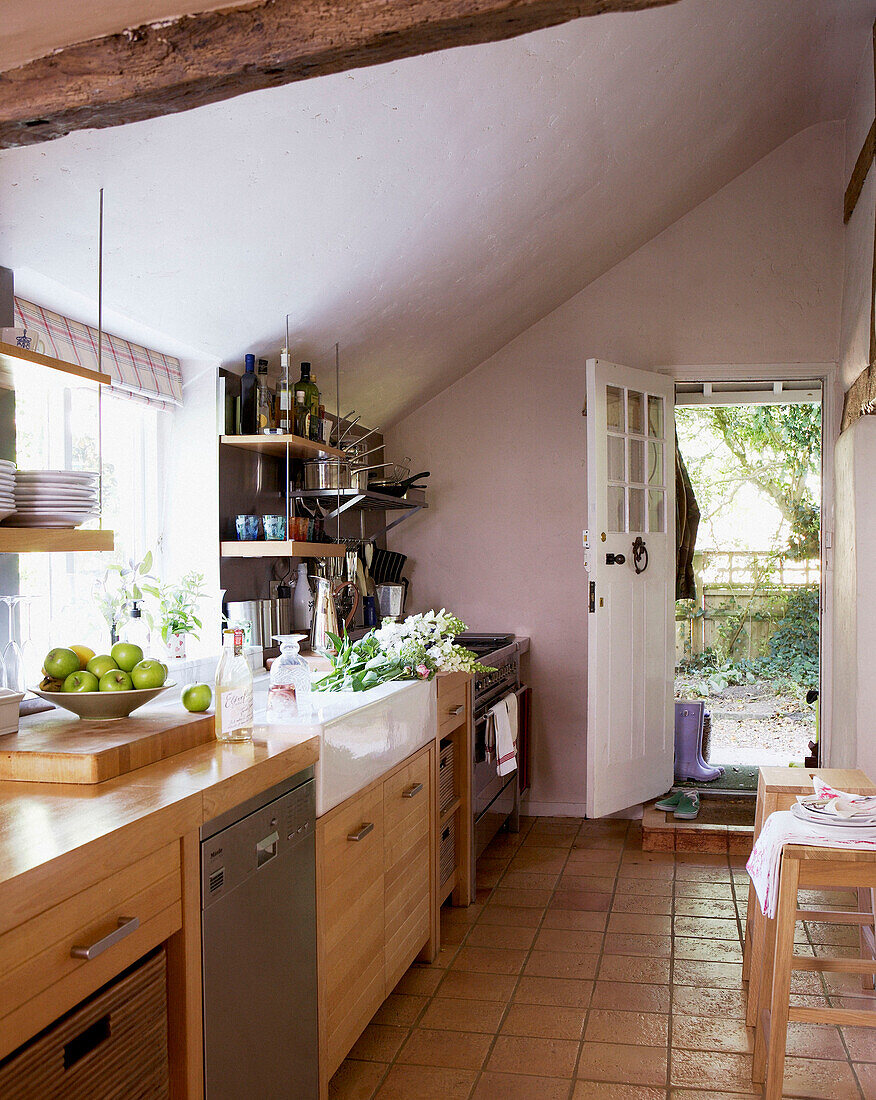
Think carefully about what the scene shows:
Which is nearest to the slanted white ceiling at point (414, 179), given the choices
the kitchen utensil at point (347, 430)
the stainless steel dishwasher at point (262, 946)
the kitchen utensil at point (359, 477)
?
the kitchen utensil at point (347, 430)

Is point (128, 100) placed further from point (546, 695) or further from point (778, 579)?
point (778, 579)

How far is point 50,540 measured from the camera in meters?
2.07

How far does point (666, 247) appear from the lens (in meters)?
5.05

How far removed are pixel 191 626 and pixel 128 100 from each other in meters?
1.92

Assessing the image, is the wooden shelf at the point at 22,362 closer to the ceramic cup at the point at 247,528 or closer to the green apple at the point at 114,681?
the green apple at the point at 114,681

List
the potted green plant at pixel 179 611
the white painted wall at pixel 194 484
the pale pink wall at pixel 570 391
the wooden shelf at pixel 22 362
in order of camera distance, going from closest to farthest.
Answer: the wooden shelf at pixel 22 362 < the potted green plant at pixel 179 611 < the white painted wall at pixel 194 484 < the pale pink wall at pixel 570 391

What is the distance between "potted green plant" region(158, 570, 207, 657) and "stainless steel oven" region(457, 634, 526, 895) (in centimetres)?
121

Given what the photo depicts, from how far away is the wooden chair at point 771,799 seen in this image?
9.18 feet

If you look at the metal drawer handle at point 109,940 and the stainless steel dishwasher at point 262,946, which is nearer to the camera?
the metal drawer handle at point 109,940

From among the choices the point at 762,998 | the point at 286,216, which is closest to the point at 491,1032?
the point at 762,998

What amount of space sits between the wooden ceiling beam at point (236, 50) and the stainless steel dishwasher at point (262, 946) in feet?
3.96

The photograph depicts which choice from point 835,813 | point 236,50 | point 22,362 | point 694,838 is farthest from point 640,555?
point 236,50

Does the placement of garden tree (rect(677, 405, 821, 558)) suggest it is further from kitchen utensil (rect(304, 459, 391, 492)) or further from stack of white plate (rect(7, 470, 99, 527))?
stack of white plate (rect(7, 470, 99, 527))

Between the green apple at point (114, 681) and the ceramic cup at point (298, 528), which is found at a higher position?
the ceramic cup at point (298, 528)
